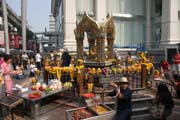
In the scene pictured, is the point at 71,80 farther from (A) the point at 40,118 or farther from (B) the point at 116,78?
(A) the point at 40,118

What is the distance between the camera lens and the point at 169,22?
28.2m

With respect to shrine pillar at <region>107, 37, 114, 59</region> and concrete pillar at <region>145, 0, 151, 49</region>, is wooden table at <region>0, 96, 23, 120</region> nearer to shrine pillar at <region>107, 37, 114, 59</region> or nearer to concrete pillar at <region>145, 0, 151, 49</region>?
shrine pillar at <region>107, 37, 114, 59</region>

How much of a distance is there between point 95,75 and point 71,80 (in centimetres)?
99

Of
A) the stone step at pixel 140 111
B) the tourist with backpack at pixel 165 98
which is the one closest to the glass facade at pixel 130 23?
the stone step at pixel 140 111

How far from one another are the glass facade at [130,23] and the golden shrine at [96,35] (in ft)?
56.9

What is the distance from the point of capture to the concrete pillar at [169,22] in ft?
91.9

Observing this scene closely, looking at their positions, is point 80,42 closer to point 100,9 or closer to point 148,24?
point 100,9

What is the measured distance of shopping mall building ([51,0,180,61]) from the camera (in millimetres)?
27969

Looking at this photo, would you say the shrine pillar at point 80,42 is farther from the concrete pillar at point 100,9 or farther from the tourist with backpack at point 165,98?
the concrete pillar at point 100,9

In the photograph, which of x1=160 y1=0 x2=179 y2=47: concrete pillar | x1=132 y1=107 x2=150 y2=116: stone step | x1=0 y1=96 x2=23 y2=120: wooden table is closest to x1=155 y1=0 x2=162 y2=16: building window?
x1=160 y1=0 x2=179 y2=47: concrete pillar

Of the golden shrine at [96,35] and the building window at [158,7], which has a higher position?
the building window at [158,7]

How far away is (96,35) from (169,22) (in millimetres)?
18141

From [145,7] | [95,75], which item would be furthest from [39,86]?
[145,7]

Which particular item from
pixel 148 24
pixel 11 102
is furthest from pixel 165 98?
pixel 148 24
